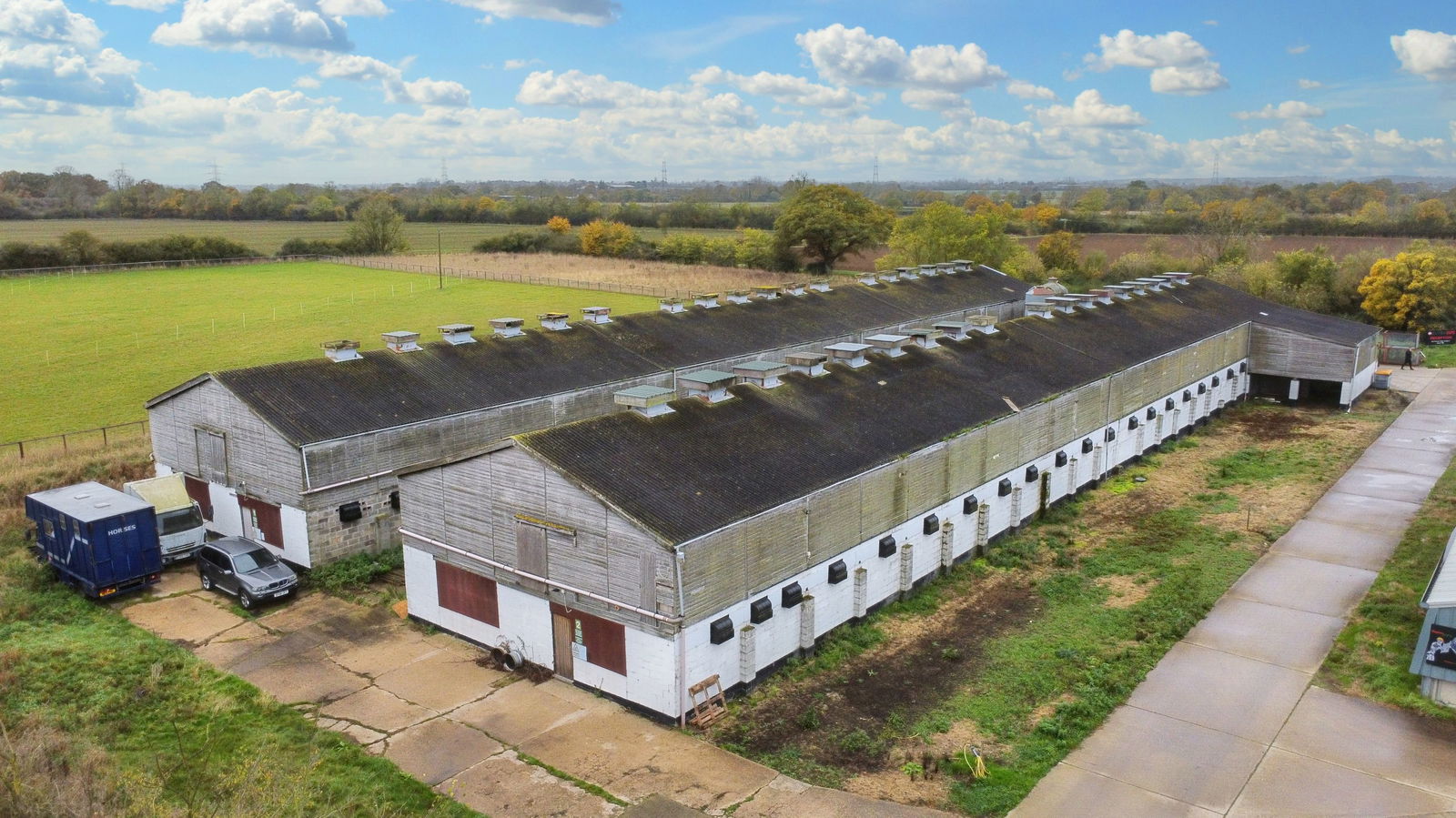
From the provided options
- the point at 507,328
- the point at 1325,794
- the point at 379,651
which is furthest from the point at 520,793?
the point at 507,328

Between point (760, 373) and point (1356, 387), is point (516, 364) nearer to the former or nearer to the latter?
point (760, 373)

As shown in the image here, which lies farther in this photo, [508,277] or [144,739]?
[508,277]

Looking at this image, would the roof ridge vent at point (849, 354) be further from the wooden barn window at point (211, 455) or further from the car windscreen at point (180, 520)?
the car windscreen at point (180, 520)

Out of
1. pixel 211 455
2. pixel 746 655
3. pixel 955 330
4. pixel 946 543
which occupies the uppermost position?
pixel 955 330

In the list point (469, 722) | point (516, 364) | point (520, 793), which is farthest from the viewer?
point (516, 364)

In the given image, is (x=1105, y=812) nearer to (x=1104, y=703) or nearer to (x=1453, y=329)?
(x=1104, y=703)
